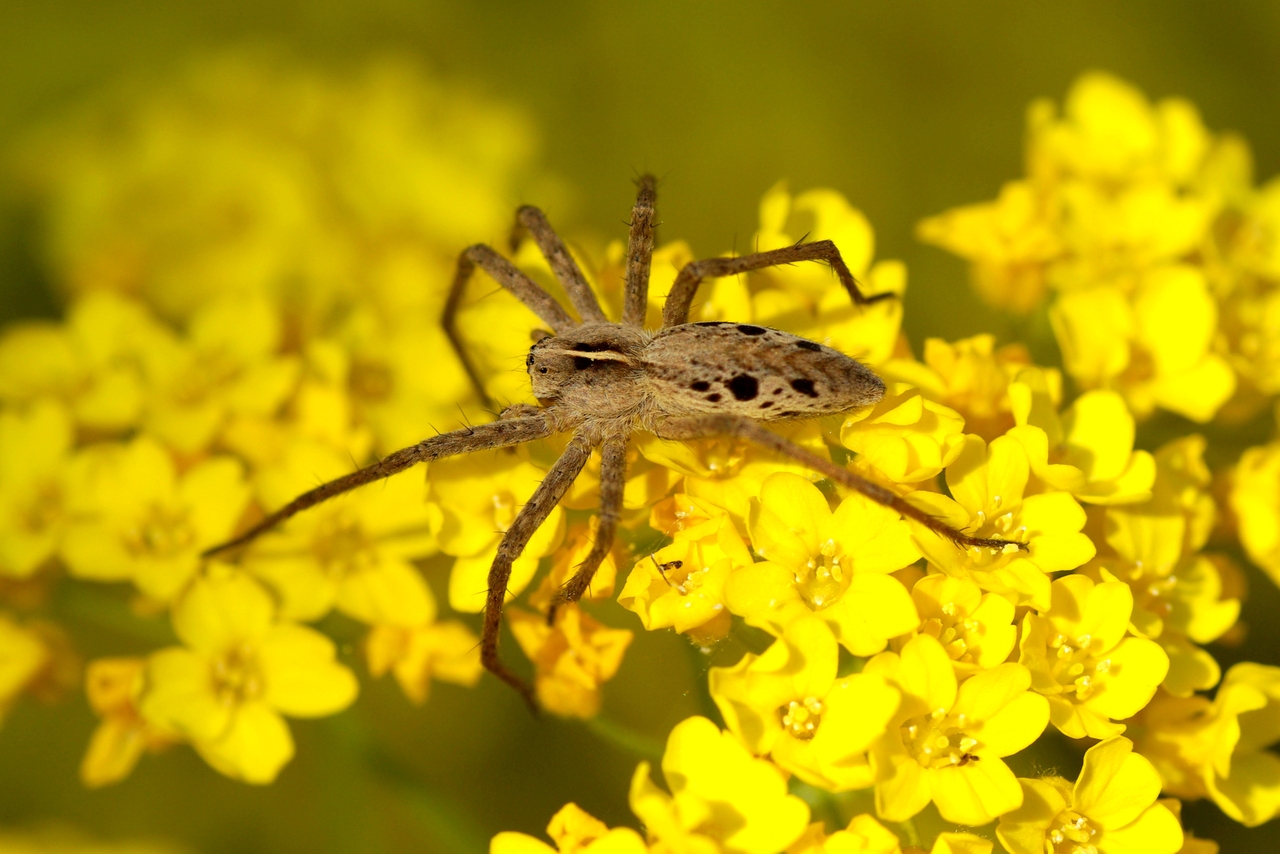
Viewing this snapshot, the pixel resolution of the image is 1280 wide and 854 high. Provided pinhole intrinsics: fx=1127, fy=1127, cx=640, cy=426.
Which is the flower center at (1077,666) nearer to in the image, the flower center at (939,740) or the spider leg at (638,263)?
the flower center at (939,740)

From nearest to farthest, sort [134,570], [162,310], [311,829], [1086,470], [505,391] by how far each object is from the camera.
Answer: [1086,470] < [134,570] < [505,391] < [311,829] < [162,310]

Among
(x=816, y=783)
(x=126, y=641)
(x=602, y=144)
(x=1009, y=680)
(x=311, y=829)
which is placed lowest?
(x=311, y=829)

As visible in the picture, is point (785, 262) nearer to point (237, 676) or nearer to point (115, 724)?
point (237, 676)

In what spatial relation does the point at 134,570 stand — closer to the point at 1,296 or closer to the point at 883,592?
the point at 883,592

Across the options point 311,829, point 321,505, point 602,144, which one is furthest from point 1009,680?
point 602,144

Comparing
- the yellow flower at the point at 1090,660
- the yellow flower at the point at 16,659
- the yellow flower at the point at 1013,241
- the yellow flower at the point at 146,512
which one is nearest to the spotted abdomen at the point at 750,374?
the yellow flower at the point at 1090,660

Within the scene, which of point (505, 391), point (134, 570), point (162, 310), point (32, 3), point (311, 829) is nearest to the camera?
point (134, 570)
